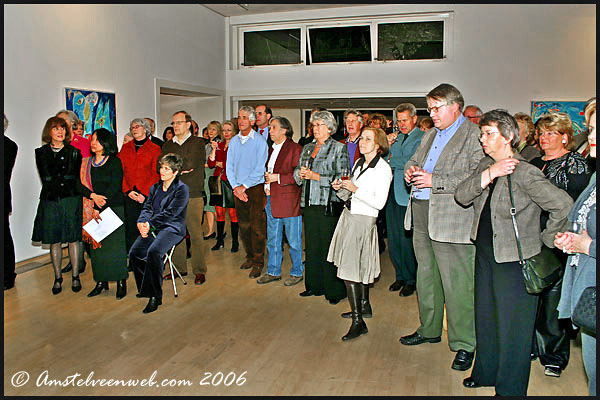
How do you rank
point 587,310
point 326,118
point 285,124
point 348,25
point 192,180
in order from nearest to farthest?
point 587,310 → point 326,118 → point 285,124 → point 192,180 → point 348,25

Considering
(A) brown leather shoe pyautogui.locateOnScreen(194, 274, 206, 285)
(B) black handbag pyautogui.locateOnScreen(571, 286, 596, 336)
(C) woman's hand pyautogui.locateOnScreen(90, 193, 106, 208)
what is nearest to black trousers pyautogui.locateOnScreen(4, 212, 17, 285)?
(C) woman's hand pyautogui.locateOnScreen(90, 193, 106, 208)

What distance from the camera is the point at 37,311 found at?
4461 millimetres

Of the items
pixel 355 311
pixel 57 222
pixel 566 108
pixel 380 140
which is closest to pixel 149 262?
pixel 57 222

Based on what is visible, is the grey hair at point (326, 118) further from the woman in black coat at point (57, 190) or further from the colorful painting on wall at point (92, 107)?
the colorful painting on wall at point (92, 107)

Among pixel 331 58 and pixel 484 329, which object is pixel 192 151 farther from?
pixel 331 58

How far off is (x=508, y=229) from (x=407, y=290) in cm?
245

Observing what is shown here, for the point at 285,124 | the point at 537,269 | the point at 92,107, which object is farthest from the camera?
the point at 92,107

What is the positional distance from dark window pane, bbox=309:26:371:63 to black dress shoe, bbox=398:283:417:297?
643 centimetres

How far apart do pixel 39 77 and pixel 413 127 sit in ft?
15.3

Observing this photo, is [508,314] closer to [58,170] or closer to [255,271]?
[255,271]

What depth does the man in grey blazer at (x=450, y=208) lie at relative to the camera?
321 centimetres

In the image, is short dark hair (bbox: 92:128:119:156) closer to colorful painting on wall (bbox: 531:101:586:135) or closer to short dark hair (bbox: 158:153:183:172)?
short dark hair (bbox: 158:153:183:172)

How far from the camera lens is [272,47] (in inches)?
429

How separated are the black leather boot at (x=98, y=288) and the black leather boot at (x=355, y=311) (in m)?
2.56
